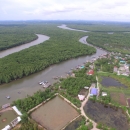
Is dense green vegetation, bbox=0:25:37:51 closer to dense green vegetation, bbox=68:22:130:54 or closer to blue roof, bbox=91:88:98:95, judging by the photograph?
dense green vegetation, bbox=68:22:130:54

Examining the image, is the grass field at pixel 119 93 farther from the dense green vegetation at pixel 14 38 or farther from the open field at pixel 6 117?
the dense green vegetation at pixel 14 38

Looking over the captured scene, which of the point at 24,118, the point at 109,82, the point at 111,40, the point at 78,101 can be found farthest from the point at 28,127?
the point at 111,40

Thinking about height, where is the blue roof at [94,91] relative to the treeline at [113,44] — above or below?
below

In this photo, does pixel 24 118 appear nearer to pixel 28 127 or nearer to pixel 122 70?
pixel 28 127

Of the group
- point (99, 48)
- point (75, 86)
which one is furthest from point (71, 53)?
point (75, 86)

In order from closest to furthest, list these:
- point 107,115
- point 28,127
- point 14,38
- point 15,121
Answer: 1. point 28,127
2. point 15,121
3. point 107,115
4. point 14,38

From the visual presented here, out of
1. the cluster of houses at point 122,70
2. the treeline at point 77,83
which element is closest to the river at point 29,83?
the treeline at point 77,83
